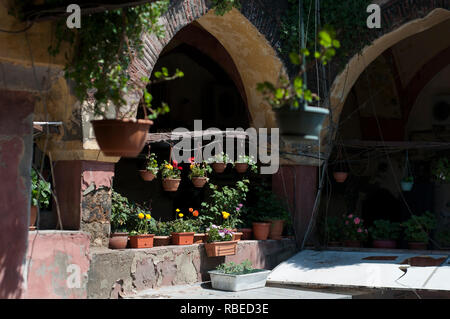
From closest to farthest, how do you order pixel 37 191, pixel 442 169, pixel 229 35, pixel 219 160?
pixel 37 191
pixel 219 160
pixel 229 35
pixel 442 169

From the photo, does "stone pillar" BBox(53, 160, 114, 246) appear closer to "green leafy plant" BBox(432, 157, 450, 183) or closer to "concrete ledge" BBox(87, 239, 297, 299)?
"concrete ledge" BBox(87, 239, 297, 299)

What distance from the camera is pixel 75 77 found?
14.3 feet

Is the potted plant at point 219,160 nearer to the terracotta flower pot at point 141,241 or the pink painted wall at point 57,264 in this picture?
the terracotta flower pot at point 141,241

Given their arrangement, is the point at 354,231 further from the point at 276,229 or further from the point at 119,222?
the point at 119,222

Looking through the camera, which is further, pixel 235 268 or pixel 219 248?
pixel 219 248

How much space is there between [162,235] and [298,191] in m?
2.66

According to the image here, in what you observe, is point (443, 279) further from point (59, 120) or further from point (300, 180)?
point (59, 120)

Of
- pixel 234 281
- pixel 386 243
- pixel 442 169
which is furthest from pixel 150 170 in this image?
pixel 442 169

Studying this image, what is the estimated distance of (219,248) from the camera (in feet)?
25.9

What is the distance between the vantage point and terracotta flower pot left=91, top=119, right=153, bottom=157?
405cm

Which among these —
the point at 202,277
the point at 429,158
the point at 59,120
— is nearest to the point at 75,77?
the point at 59,120

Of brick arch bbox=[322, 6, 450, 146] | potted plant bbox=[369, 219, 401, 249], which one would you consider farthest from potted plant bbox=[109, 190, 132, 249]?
potted plant bbox=[369, 219, 401, 249]

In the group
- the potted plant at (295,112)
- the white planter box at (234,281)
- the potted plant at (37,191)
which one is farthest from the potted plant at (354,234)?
the potted plant at (295,112)

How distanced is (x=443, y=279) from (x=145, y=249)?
12.0 ft
